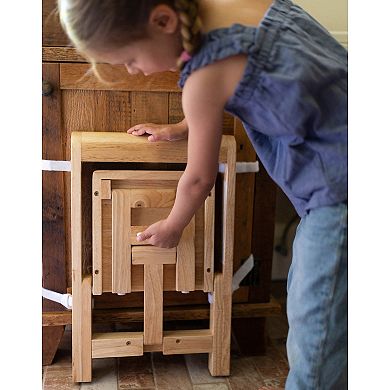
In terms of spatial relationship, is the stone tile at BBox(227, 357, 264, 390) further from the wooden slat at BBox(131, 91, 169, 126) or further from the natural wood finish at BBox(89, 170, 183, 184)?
the wooden slat at BBox(131, 91, 169, 126)

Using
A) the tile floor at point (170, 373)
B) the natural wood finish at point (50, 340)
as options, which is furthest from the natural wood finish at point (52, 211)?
the tile floor at point (170, 373)

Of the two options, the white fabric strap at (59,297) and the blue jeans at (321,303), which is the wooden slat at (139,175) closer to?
the white fabric strap at (59,297)

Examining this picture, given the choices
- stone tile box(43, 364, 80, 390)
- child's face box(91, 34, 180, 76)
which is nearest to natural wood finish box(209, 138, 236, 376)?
stone tile box(43, 364, 80, 390)

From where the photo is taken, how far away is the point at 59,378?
4.81 ft

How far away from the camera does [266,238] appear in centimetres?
158

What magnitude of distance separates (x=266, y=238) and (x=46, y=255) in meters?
0.55

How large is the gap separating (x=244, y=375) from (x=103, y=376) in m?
0.35

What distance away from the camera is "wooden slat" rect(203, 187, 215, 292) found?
1.41 metres

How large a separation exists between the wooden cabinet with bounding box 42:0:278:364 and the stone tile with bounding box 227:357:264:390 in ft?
0.39

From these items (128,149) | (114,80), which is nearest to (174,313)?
(128,149)

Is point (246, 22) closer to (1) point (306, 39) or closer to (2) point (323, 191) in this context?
(1) point (306, 39)

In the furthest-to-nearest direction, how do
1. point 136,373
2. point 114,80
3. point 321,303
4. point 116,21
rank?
point 136,373, point 114,80, point 321,303, point 116,21

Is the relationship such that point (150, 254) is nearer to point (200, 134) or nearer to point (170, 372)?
point (170, 372)
